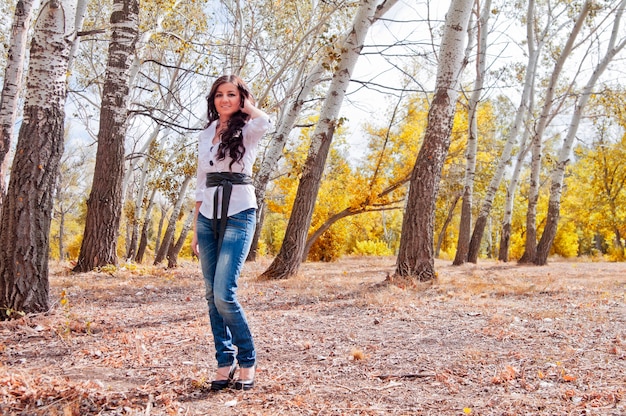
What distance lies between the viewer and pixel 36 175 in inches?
155

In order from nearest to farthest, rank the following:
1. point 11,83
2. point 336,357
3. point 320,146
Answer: point 336,357, point 11,83, point 320,146

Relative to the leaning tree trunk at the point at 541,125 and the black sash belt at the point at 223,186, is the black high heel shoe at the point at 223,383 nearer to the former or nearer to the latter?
the black sash belt at the point at 223,186

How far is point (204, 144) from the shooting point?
9.39 feet

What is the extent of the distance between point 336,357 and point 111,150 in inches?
206

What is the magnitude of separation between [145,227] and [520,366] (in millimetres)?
13523

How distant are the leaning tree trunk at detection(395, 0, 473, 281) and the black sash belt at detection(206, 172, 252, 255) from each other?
13.6ft

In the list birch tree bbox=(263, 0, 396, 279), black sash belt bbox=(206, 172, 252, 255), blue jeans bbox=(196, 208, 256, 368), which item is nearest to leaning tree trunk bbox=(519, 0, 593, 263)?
birch tree bbox=(263, 0, 396, 279)

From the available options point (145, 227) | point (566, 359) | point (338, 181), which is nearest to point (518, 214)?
point (338, 181)

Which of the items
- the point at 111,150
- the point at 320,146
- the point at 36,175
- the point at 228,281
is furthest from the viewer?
the point at 320,146

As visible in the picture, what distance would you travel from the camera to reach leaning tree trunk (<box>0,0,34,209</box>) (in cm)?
578

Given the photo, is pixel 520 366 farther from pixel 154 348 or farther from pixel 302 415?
pixel 154 348

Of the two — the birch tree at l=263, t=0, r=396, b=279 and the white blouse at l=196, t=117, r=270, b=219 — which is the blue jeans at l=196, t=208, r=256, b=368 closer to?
the white blouse at l=196, t=117, r=270, b=219

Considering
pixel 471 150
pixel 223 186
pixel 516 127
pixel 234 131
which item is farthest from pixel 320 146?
pixel 516 127

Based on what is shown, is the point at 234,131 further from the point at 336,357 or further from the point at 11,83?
the point at 11,83
